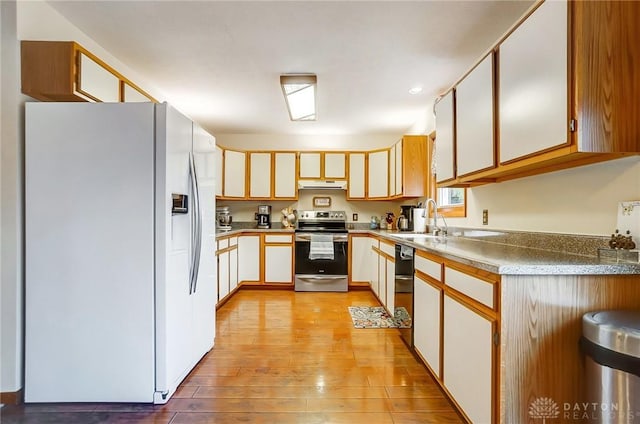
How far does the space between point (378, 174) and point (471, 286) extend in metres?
3.38

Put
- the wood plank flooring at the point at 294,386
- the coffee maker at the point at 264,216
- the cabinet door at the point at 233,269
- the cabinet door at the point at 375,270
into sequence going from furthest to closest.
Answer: the coffee maker at the point at 264,216
the cabinet door at the point at 233,269
the cabinet door at the point at 375,270
the wood plank flooring at the point at 294,386

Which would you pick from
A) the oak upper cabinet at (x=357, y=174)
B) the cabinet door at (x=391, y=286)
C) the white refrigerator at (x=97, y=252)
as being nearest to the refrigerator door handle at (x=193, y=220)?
the white refrigerator at (x=97, y=252)

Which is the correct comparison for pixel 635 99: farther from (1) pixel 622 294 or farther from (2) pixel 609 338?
(2) pixel 609 338

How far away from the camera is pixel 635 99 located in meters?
1.26

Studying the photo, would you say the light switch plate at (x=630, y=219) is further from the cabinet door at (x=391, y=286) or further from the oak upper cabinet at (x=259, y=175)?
the oak upper cabinet at (x=259, y=175)

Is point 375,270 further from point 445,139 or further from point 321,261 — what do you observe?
point 445,139

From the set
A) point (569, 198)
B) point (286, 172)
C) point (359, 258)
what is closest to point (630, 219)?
point (569, 198)

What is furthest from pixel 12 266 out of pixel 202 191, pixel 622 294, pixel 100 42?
pixel 622 294

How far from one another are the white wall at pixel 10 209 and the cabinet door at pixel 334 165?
353 centimetres

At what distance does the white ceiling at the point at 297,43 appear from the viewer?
6.51ft

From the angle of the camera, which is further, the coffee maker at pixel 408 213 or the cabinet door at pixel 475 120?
the coffee maker at pixel 408 213

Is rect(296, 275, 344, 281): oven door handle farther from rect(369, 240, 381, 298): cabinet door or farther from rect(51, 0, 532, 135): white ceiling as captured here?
rect(51, 0, 532, 135): white ceiling

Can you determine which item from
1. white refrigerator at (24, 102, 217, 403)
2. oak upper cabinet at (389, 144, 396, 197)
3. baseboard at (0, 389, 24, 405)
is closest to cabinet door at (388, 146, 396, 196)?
oak upper cabinet at (389, 144, 396, 197)

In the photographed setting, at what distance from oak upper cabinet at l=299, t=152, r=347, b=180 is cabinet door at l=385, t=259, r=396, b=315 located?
201cm
